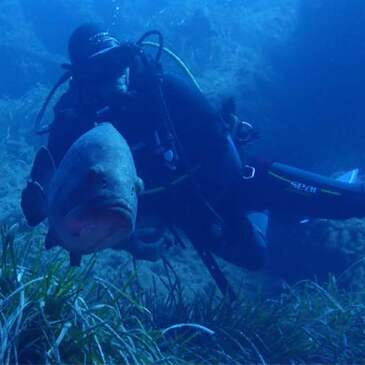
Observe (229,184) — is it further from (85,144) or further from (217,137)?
(85,144)

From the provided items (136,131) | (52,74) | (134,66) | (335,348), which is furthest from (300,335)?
(52,74)

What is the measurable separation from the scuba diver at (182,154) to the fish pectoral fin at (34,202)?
0.03ft

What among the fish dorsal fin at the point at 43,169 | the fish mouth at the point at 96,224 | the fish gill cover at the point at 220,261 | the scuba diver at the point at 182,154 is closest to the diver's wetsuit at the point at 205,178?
the scuba diver at the point at 182,154

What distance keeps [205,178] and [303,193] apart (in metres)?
1.35

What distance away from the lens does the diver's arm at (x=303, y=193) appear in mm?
5199

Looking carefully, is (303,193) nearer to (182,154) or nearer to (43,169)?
(182,154)

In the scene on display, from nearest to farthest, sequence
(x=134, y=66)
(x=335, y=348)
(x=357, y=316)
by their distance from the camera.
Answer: (x=335, y=348) → (x=357, y=316) → (x=134, y=66)

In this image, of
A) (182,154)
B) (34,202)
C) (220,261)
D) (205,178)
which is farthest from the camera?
(220,261)

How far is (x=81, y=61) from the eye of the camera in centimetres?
415

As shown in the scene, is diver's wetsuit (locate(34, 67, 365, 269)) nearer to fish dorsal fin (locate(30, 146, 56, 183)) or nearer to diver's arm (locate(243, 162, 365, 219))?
diver's arm (locate(243, 162, 365, 219))

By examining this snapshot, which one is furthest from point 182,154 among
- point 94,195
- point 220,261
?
point 220,261

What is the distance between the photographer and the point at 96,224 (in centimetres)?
219

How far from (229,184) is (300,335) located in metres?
1.78

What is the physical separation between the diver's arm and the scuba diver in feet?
0.04
